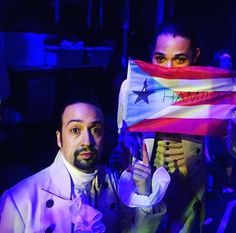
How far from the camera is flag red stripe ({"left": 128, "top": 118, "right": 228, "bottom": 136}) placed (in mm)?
1807

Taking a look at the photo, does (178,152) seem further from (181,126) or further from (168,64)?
(168,64)

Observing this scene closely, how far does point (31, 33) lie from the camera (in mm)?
1770

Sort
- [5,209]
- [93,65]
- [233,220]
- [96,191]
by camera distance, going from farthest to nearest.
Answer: [233,220] → [93,65] → [96,191] → [5,209]

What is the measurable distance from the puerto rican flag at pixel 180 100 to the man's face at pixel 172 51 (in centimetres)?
5

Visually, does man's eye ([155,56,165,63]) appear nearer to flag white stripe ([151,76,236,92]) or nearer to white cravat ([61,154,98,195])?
flag white stripe ([151,76,236,92])

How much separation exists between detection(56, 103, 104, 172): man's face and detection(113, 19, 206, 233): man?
239 millimetres

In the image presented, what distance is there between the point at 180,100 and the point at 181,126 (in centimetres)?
12

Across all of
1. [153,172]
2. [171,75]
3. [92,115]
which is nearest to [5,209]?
[92,115]

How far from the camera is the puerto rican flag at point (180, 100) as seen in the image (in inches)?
69.4

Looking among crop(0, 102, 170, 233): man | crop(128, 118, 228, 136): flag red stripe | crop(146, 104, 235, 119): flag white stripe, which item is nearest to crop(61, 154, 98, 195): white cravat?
crop(0, 102, 170, 233): man

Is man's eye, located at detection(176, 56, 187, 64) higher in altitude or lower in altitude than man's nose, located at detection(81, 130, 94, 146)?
higher

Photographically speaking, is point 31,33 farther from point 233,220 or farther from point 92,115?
point 233,220

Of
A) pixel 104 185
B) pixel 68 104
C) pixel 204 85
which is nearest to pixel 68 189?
pixel 104 185

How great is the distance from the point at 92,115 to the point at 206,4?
0.99m
